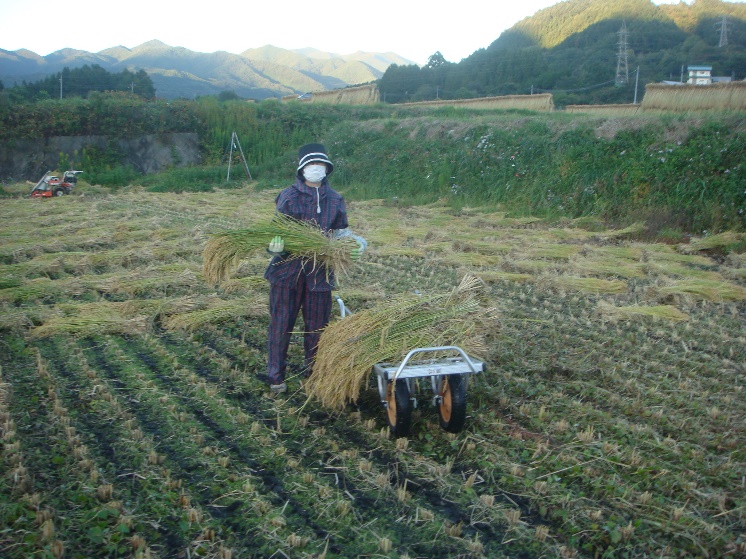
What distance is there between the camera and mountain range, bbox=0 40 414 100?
221 ft

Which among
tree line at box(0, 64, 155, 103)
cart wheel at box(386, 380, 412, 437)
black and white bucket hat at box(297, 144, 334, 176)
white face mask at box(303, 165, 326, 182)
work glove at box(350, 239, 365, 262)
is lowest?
cart wheel at box(386, 380, 412, 437)

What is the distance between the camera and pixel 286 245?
402cm

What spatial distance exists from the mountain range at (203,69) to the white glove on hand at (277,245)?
58696mm

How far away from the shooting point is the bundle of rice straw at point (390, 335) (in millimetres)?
3582

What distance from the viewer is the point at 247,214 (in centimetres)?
1205

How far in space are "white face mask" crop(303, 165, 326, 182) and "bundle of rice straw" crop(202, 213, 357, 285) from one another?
30cm

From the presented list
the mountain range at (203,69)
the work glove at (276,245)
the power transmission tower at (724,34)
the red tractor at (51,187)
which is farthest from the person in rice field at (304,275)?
the mountain range at (203,69)

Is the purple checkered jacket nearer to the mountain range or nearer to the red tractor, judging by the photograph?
the red tractor

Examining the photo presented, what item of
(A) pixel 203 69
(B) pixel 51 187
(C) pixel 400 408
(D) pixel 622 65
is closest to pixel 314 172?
(C) pixel 400 408

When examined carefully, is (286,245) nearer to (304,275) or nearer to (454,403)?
(304,275)

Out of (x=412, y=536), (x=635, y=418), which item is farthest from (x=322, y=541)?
(x=635, y=418)

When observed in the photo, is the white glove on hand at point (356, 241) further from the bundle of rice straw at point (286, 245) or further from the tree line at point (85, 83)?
the tree line at point (85, 83)

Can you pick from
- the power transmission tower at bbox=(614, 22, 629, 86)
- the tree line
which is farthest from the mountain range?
the power transmission tower at bbox=(614, 22, 629, 86)

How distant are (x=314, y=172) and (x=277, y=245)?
1.92 feet
